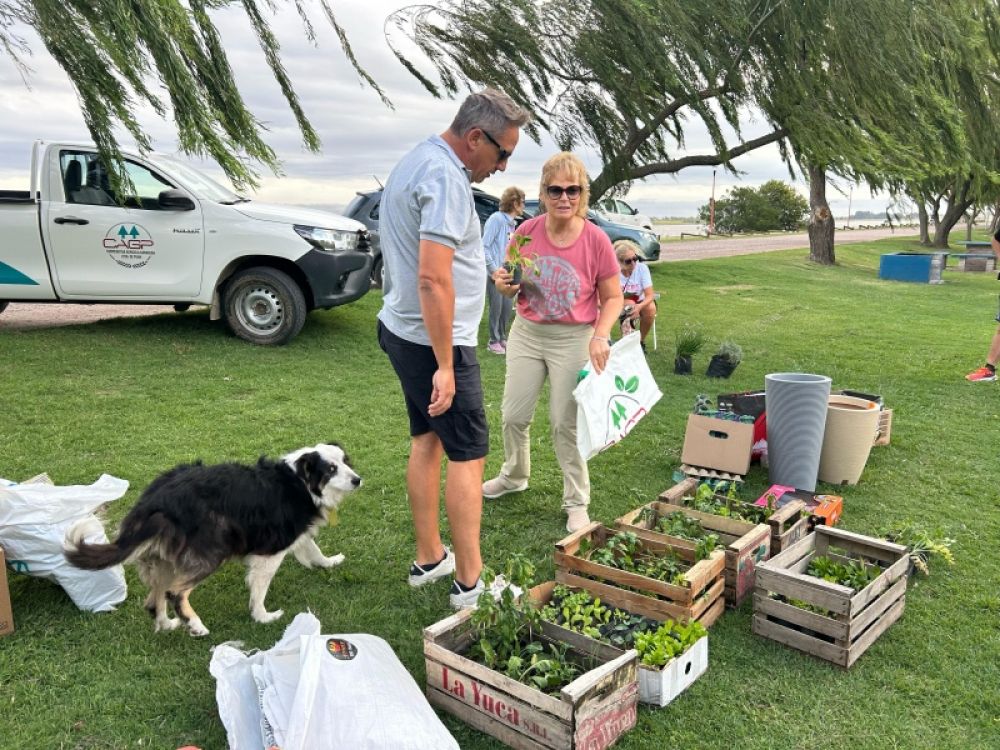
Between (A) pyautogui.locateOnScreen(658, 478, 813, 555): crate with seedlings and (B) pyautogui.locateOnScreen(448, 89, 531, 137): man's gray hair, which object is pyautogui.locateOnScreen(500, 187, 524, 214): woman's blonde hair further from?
(B) pyautogui.locateOnScreen(448, 89, 531, 137): man's gray hair

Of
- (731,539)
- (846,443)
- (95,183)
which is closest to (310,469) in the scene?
(731,539)

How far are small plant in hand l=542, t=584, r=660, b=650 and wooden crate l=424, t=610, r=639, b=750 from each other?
167mm

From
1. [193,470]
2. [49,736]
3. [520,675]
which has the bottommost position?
[49,736]

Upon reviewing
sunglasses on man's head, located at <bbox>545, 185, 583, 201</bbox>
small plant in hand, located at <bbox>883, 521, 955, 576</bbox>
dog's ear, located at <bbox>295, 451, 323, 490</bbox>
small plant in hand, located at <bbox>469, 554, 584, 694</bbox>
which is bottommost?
small plant in hand, located at <bbox>883, 521, 955, 576</bbox>

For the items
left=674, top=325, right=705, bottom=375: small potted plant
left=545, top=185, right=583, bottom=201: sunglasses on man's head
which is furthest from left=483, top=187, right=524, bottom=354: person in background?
left=545, top=185, right=583, bottom=201: sunglasses on man's head

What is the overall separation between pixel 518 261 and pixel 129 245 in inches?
215

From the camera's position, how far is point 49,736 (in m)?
2.46

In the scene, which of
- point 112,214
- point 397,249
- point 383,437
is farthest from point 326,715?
point 112,214

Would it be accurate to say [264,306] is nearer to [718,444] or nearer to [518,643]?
[718,444]

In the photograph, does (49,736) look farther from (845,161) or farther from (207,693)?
(845,161)

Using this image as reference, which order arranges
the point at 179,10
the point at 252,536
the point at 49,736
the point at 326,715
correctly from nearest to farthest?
Answer: the point at 326,715, the point at 49,736, the point at 252,536, the point at 179,10

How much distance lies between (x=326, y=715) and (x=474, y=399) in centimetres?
128

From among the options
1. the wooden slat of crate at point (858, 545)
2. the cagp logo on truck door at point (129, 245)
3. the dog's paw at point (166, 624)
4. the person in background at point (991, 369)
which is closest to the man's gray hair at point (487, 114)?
the dog's paw at point (166, 624)

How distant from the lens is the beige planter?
4.74 m
